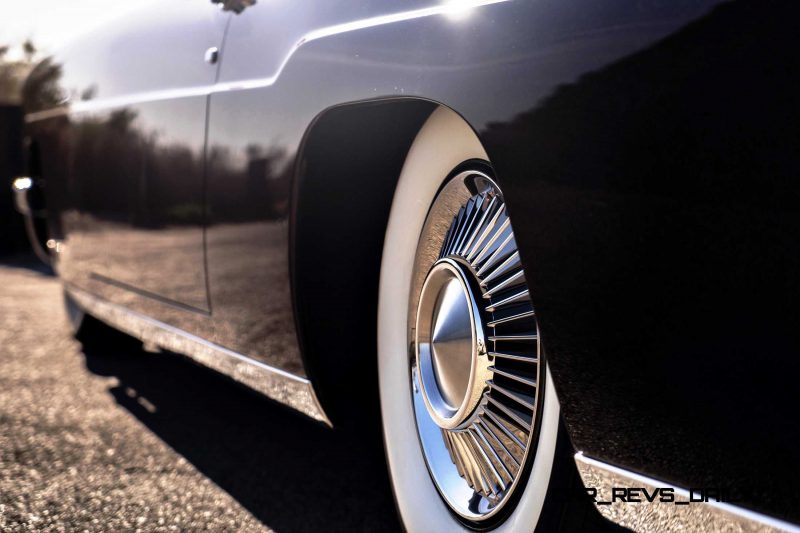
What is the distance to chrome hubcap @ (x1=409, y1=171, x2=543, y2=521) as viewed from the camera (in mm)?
1494

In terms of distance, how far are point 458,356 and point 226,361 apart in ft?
2.83

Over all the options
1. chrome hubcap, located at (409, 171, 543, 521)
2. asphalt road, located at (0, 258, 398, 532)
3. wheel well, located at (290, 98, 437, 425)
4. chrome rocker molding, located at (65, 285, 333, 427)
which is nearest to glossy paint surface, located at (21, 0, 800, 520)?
wheel well, located at (290, 98, 437, 425)

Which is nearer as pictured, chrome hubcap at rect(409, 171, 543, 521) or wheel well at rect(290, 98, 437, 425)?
chrome hubcap at rect(409, 171, 543, 521)

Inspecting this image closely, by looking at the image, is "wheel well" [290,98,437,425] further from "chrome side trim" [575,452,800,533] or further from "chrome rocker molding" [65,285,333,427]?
"chrome side trim" [575,452,800,533]

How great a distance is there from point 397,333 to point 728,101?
1086 millimetres

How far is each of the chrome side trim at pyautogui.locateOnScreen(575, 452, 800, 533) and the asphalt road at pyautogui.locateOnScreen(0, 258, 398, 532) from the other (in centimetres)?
94

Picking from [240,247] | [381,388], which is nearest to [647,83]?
[381,388]

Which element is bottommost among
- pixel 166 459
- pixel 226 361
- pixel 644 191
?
pixel 166 459

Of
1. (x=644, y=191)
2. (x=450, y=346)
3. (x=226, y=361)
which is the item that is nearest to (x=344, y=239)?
(x=450, y=346)

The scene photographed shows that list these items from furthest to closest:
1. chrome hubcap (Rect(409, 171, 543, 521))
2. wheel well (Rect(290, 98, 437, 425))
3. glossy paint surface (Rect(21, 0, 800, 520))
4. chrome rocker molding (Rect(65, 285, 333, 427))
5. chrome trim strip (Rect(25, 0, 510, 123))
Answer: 1. chrome rocker molding (Rect(65, 285, 333, 427))
2. wheel well (Rect(290, 98, 437, 425))
3. chrome hubcap (Rect(409, 171, 543, 521))
4. chrome trim strip (Rect(25, 0, 510, 123))
5. glossy paint surface (Rect(21, 0, 800, 520))

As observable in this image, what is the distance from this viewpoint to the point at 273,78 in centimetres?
196

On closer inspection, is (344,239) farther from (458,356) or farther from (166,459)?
(166,459)

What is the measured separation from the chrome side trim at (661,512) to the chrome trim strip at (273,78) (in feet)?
2.22

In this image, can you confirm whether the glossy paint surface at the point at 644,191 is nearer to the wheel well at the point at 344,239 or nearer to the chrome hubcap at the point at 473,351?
the wheel well at the point at 344,239
